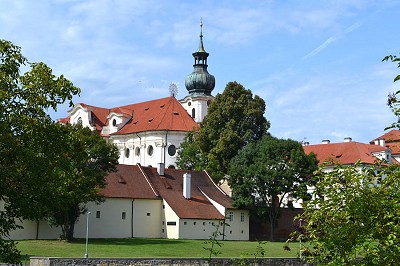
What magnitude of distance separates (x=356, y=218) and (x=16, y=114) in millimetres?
6648

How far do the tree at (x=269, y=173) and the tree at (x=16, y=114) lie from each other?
2008 inches

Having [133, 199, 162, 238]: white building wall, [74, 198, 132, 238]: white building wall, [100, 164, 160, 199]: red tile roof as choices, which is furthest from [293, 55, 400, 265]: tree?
[133, 199, 162, 238]: white building wall

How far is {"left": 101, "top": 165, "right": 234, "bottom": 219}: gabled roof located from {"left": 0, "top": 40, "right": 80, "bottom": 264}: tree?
155 ft

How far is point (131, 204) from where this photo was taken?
6134 cm

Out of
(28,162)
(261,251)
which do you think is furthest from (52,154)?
(261,251)

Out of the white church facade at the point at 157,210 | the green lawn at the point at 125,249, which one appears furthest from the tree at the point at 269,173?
the green lawn at the point at 125,249

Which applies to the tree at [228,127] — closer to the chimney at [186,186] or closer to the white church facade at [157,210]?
the white church facade at [157,210]

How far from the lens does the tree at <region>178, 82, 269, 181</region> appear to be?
7275 centimetres

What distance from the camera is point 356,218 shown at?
11734 mm

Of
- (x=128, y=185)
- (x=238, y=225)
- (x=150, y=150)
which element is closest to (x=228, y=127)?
(x=238, y=225)

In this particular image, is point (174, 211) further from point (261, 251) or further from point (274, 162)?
point (261, 251)

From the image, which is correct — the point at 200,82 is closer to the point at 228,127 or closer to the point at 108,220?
the point at 228,127

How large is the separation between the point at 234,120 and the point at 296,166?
1261 cm

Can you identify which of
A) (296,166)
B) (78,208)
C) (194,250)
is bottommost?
(194,250)
